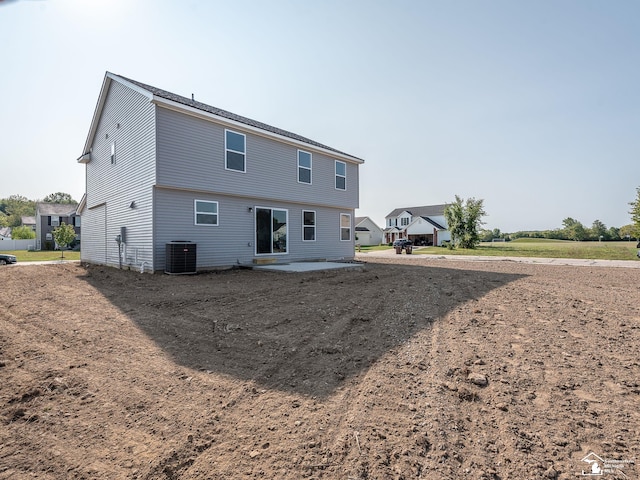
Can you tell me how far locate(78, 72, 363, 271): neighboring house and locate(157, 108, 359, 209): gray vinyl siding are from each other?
1.4 inches

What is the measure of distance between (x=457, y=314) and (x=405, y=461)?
384cm

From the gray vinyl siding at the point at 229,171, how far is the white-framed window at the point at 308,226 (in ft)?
2.22

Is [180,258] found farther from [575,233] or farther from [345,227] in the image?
[575,233]

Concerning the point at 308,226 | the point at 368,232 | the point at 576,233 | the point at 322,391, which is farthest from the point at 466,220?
the point at 576,233

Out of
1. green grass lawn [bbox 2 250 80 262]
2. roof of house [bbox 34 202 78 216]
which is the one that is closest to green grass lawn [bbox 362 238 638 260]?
green grass lawn [bbox 2 250 80 262]

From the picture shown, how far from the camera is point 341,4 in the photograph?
9656 millimetres

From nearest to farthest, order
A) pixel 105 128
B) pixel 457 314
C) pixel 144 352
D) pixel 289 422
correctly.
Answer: pixel 289 422
pixel 144 352
pixel 457 314
pixel 105 128

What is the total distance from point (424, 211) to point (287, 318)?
52312 millimetres

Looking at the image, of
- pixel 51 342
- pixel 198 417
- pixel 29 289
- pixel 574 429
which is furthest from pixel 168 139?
pixel 574 429

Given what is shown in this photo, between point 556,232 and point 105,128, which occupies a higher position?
point 105,128

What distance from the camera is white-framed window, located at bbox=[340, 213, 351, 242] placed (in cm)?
1680

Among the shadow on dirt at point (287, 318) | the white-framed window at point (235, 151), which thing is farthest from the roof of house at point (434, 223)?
the white-framed window at point (235, 151)

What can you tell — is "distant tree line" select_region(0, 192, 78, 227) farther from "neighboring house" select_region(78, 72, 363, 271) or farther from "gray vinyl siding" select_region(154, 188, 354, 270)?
"gray vinyl siding" select_region(154, 188, 354, 270)

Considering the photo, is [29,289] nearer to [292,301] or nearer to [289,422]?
[292,301]
